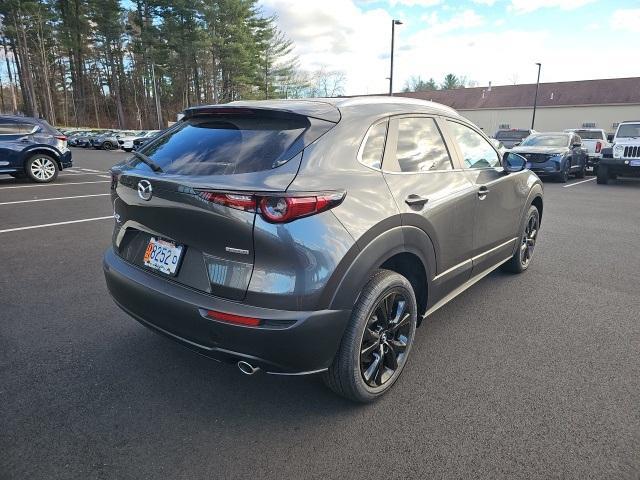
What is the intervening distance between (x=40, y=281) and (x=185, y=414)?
9.69 ft

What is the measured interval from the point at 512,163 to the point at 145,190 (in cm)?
333

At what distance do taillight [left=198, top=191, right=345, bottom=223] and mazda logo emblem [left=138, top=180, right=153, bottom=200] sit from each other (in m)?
0.49

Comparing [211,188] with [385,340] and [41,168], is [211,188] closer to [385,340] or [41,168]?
[385,340]

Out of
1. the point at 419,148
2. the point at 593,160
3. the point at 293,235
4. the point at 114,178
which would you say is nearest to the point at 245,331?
the point at 293,235

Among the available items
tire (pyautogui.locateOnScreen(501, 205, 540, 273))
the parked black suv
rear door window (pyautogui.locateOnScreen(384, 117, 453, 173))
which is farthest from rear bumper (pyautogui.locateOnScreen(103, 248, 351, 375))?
the parked black suv

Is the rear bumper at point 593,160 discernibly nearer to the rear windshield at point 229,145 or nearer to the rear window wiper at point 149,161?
the rear windshield at point 229,145

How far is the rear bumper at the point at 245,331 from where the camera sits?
2.11 metres

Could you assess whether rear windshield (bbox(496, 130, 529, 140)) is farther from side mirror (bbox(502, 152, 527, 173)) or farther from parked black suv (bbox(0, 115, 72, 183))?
side mirror (bbox(502, 152, 527, 173))

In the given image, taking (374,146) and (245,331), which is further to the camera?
(374,146)

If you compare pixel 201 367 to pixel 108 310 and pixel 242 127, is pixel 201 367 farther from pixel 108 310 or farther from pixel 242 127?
pixel 242 127

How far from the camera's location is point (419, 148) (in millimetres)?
2996

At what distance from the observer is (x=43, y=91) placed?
5516 centimetres

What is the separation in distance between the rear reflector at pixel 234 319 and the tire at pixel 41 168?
1196cm

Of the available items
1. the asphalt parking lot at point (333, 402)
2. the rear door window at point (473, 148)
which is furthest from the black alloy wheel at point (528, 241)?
the rear door window at point (473, 148)
